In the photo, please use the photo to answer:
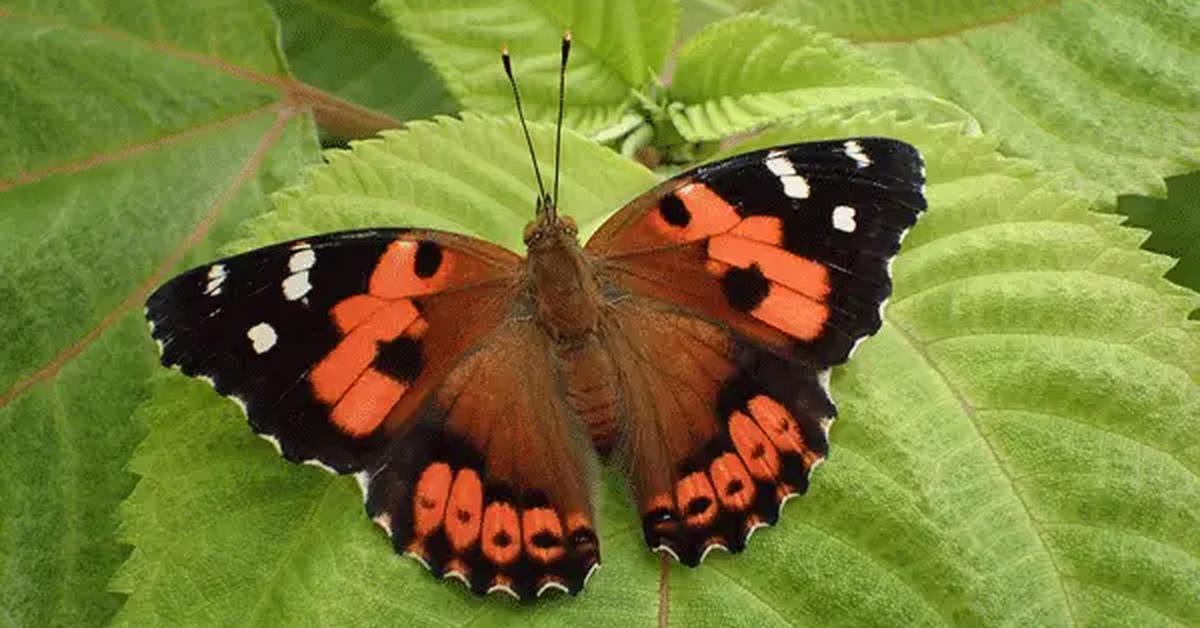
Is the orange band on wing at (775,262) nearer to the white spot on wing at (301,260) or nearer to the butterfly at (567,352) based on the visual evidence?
the butterfly at (567,352)

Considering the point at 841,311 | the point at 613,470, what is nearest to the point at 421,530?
the point at 613,470

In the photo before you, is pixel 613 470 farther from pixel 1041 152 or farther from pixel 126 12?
pixel 126 12

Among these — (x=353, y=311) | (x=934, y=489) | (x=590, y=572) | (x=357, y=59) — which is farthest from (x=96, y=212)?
(x=934, y=489)

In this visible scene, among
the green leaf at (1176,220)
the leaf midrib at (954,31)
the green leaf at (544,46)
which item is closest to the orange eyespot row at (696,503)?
the green leaf at (544,46)

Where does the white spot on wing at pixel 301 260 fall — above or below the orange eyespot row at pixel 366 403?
above

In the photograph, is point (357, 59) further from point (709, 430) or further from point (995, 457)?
point (995, 457)

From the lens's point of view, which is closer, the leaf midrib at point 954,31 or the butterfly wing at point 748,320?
the butterfly wing at point 748,320

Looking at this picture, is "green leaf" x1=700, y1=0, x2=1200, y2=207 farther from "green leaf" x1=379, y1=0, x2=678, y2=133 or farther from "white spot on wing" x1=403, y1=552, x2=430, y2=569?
"white spot on wing" x1=403, y1=552, x2=430, y2=569

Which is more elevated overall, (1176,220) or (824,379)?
(824,379)
